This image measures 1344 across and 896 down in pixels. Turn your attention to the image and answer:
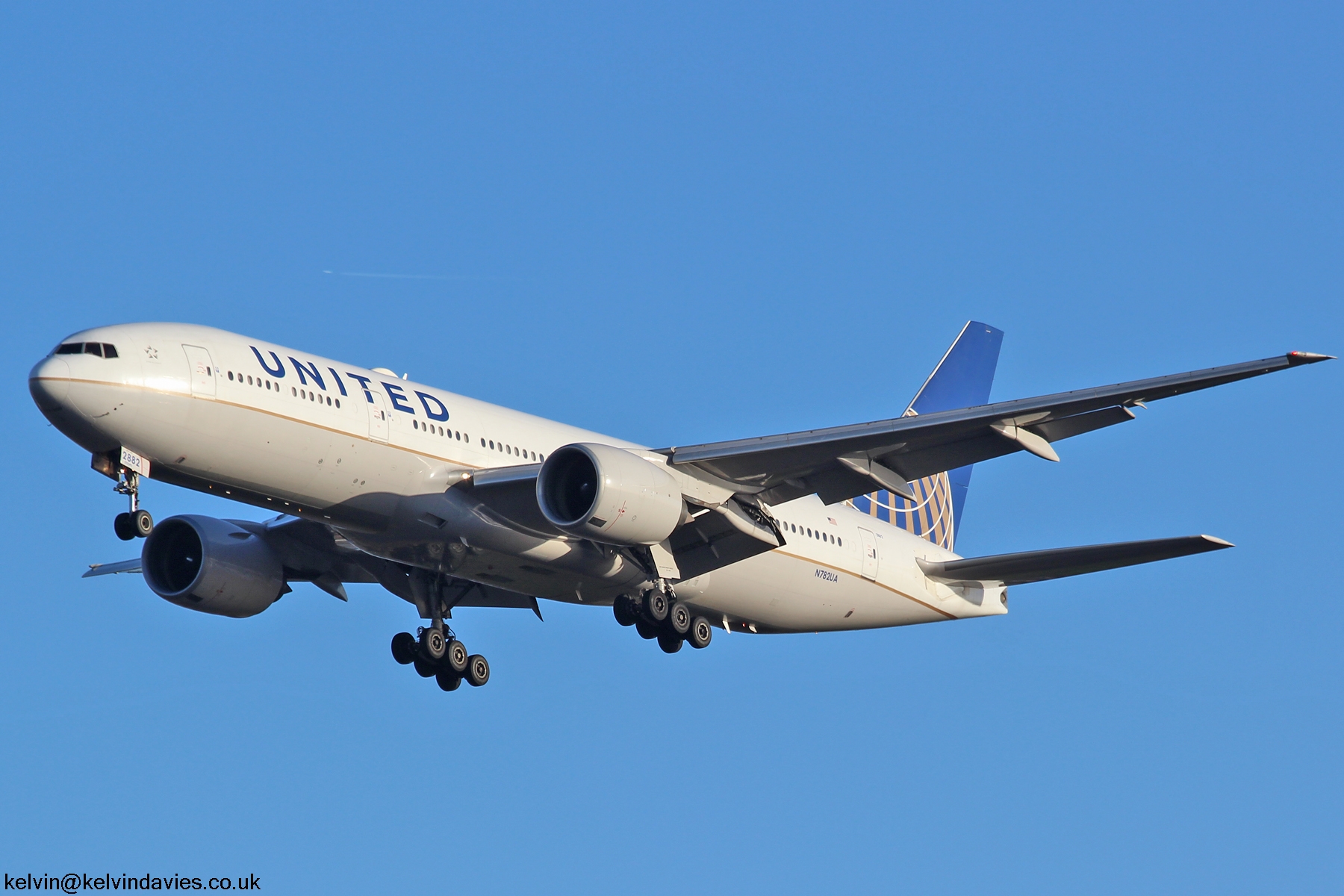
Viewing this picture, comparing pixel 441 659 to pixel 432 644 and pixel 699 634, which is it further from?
pixel 699 634

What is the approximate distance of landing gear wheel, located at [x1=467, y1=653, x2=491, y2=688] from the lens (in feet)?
118

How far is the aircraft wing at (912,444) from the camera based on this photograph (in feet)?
94.1

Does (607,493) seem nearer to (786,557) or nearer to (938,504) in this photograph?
(786,557)

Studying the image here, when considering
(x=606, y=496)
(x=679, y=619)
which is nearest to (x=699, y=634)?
(x=679, y=619)

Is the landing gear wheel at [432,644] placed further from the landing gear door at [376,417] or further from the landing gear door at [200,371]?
the landing gear door at [200,371]

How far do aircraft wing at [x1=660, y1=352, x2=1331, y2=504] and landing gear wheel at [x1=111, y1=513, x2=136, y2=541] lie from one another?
402 inches

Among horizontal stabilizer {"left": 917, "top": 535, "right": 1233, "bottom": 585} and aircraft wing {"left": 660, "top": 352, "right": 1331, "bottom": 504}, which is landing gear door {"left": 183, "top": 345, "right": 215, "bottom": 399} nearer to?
aircraft wing {"left": 660, "top": 352, "right": 1331, "bottom": 504}

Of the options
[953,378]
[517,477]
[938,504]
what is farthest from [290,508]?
[953,378]

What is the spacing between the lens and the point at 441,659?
117 ft

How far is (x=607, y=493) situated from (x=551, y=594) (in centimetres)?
469

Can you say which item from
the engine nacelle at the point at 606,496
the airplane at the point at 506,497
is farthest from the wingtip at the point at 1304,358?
the engine nacelle at the point at 606,496

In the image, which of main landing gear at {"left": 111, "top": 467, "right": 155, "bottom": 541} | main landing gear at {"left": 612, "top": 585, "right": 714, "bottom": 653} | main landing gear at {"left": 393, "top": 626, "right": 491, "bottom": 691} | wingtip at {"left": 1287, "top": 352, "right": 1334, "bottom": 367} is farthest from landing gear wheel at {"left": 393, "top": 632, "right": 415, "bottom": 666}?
wingtip at {"left": 1287, "top": 352, "right": 1334, "bottom": 367}

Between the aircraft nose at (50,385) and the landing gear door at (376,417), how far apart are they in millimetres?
5193

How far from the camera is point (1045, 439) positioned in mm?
30656
